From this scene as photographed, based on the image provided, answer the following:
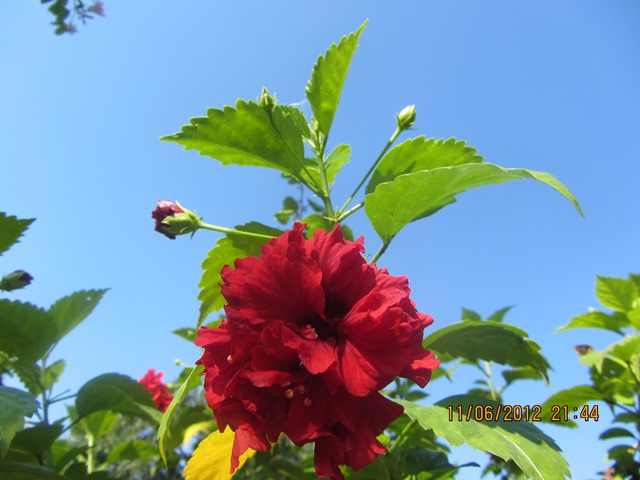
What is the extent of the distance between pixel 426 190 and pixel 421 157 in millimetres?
236

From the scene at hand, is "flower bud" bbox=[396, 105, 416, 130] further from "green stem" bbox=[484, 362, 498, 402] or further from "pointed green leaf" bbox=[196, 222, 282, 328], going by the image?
"green stem" bbox=[484, 362, 498, 402]

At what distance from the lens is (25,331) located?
6.20 feet

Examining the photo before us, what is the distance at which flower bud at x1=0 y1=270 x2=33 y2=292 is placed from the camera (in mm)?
1952

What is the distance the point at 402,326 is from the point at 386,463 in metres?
0.69

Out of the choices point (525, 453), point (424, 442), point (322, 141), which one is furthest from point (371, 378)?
point (424, 442)

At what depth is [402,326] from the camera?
3.34ft

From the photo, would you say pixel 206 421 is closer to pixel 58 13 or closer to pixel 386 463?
pixel 386 463

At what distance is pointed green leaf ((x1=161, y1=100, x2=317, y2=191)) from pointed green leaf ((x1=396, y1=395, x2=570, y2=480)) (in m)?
0.85

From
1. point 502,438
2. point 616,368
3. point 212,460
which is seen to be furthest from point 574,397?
point 212,460

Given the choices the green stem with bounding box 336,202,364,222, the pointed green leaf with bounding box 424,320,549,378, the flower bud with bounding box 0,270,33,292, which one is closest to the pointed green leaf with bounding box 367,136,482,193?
the green stem with bounding box 336,202,364,222

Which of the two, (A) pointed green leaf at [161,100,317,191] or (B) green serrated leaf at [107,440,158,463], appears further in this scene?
(B) green serrated leaf at [107,440,158,463]

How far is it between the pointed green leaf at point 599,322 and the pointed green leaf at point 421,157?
2.01 m

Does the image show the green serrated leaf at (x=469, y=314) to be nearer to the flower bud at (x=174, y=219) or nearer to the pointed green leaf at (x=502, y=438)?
the pointed green leaf at (x=502, y=438)

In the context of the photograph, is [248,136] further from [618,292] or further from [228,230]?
[618,292]
